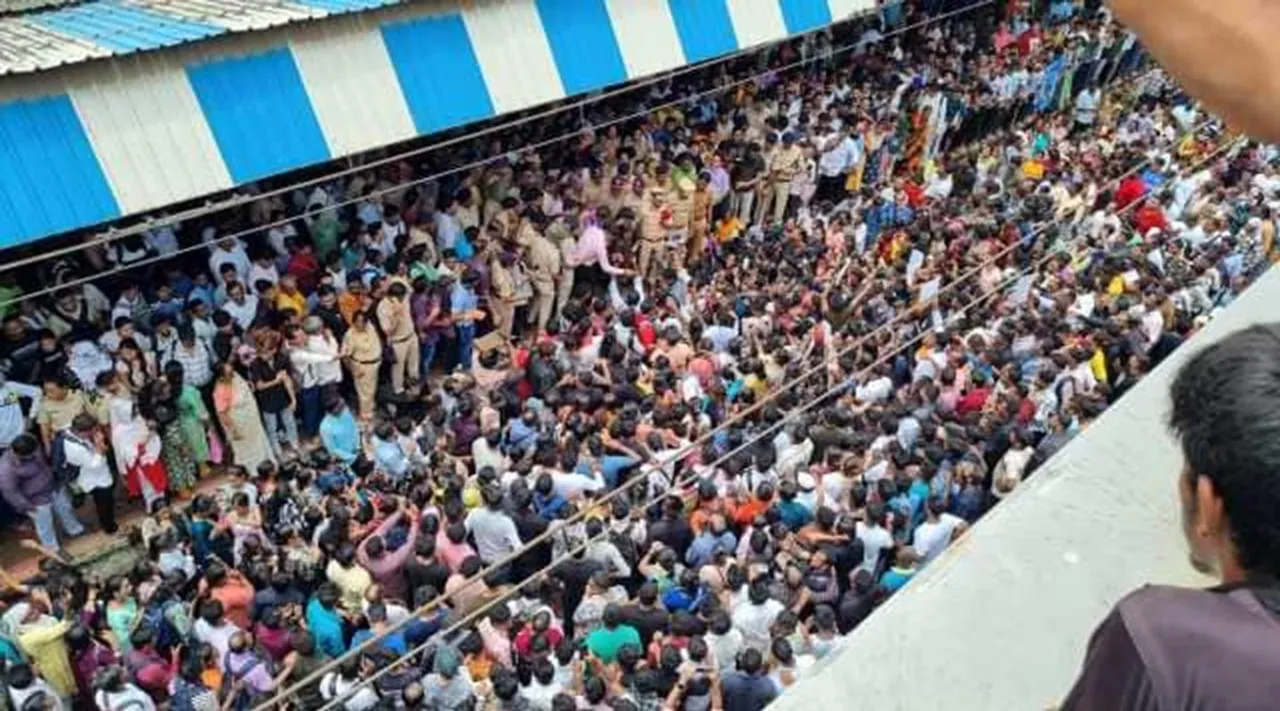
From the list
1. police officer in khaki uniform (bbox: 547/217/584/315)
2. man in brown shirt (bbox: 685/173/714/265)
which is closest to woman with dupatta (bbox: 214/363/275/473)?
police officer in khaki uniform (bbox: 547/217/584/315)

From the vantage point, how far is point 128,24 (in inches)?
348

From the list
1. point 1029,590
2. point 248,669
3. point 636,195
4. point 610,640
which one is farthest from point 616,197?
point 1029,590

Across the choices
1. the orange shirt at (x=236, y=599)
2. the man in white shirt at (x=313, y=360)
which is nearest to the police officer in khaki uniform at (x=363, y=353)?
the man in white shirt at (x=313, y=360)

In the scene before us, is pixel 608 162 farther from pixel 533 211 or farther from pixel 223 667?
pixel 223 667

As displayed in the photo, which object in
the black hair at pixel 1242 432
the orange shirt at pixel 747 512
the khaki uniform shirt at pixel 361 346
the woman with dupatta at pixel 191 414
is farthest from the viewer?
the khaki uniform shirt at pixel 361 346

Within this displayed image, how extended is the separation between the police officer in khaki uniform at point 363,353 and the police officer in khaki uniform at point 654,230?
2980 millimetres

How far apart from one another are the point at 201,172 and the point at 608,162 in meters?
4.59

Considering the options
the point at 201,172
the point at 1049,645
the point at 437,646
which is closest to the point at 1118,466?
the point at 1049,645

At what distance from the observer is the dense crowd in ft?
20.7

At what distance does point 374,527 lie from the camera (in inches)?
287

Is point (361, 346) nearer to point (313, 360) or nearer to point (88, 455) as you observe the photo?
point (313, 360)

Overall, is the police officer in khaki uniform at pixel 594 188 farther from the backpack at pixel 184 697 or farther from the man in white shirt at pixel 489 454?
the backpack at pixel 184 697

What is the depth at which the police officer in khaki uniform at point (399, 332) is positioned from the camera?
378 inches

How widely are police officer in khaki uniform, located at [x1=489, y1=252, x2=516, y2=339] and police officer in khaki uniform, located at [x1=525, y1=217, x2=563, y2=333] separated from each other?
0.27m
